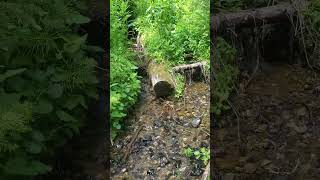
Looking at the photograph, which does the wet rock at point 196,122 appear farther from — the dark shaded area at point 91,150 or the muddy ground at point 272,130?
the dark shaded area at point 91,150

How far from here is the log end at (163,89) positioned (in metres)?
5.05

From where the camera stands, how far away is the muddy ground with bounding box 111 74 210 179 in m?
4.28

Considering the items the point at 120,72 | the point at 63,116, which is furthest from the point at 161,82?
the point at 63,116

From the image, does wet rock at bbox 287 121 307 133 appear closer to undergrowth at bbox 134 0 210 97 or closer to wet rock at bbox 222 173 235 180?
wet rock at bbox 222 173 235 180

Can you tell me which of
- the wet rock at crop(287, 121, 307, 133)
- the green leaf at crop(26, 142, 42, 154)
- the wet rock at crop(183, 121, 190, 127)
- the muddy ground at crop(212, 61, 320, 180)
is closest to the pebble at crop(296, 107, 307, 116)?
the muddy ground at crop(212, 61, 320, 180)

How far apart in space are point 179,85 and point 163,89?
0.20 m

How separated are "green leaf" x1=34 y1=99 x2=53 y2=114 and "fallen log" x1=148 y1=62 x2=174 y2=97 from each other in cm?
214

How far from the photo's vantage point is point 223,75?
4.93 m

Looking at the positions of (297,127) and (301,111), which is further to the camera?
(301,111)

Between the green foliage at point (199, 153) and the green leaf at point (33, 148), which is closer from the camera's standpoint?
the green leaf at point (33, 148)

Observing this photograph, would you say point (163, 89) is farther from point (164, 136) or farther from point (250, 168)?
point (250, 168)

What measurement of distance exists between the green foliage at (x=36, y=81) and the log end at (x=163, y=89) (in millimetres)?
1487

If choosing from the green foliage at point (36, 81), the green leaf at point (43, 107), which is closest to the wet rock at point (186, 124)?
the green foliage at point (36, 81)

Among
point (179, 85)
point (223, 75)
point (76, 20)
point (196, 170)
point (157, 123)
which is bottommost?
point (196, 170)
